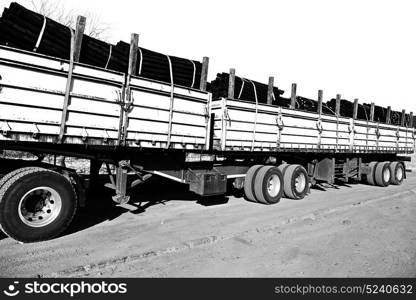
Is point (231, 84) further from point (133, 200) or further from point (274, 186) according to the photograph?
point (133, 200)

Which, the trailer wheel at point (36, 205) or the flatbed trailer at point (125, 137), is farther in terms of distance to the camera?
the flatbed trailer at point (125, 137)

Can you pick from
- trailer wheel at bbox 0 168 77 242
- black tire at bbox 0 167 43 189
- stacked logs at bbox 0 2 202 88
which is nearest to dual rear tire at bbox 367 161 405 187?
stacked logs at bbox 0 2 202 88

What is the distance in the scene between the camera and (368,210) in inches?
304

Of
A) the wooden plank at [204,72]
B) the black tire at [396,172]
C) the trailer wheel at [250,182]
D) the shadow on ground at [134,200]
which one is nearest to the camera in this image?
the shadow on ground at [134,200]

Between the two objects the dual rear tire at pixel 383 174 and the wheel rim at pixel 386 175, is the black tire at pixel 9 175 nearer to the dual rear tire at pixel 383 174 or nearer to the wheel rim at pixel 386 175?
the dual rear tire at pixel 383 174

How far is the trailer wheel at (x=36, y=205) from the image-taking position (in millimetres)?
4398

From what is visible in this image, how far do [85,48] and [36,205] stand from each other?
2772 mm

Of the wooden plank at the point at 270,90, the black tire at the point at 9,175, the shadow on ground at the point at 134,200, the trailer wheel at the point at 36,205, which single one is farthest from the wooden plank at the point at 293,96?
the black tire at the point at 9,175

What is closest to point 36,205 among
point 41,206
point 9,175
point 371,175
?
point 41,206

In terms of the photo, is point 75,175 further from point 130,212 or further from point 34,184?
point 130,212

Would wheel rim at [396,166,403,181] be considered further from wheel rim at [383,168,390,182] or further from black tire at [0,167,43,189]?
black tire at [0,167,43,189]

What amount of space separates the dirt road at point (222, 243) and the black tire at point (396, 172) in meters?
6.35

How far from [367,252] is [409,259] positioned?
0.53m

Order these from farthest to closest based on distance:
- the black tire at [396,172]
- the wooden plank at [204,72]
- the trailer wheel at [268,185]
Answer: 1. the black tire at [396,172]
2. the trailer wheel at [268,185]
3. the wooden plank at [204,72]
